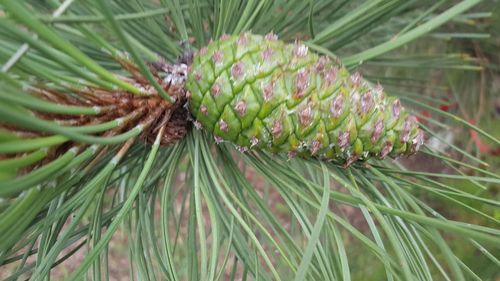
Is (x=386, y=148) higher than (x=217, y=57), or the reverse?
(x=217, y=57)

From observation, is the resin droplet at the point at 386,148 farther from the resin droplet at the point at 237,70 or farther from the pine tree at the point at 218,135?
the resin droplet at the point at 237,70

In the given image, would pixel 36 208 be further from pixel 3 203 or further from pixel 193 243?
pixel 193 243

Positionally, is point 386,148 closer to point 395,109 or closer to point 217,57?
point 395,109

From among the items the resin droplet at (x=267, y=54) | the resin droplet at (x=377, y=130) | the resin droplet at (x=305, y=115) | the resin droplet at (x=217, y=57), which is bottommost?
the resin droplet at (x=377, y=130)

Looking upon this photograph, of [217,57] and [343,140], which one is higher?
[217,57]

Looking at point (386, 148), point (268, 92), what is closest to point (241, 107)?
point (268, 92)

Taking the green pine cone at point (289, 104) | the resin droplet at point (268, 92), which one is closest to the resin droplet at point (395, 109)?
the green pine cone at point (289, 104)

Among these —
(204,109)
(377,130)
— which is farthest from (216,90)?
(377,130)

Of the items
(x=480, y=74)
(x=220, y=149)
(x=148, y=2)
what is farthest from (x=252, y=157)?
(x=480, y=74)

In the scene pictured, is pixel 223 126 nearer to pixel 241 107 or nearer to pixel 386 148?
pixel 241 107
